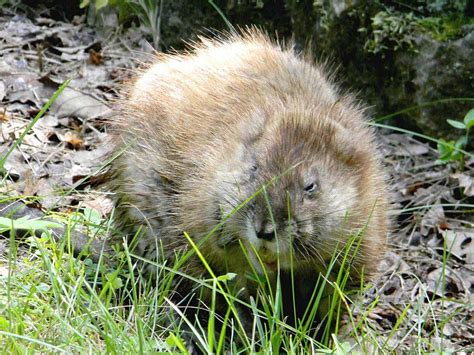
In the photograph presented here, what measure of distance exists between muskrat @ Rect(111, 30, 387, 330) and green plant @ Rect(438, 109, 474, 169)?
3.61ft

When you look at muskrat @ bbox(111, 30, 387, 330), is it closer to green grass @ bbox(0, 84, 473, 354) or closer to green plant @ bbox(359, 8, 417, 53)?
green grass @ bbox(0, 84, 473, 354)

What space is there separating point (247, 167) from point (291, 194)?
0.32 m

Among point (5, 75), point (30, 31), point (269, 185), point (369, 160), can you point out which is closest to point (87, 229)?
point (269, 185)

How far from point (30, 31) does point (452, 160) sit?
360 centimetres

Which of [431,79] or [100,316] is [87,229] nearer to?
[100,316]

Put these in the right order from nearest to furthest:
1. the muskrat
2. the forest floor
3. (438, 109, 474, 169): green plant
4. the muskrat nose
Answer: the muskrat nose, the muskrat, the forest floor, (438, 109, 474, 169): green plant

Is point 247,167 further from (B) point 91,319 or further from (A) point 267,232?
(B) point 91,319

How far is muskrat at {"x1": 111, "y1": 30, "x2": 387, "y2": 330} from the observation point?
3693 millimetres

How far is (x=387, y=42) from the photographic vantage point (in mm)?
5902

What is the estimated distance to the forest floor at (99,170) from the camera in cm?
450

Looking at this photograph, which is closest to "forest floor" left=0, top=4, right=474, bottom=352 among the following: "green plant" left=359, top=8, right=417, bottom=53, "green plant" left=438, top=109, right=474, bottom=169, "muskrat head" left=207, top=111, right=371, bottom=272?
"green plant" left=438, top=109, right=474, bottom=169

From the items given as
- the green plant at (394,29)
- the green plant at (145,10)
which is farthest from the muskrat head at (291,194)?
the green plant at (145,10)

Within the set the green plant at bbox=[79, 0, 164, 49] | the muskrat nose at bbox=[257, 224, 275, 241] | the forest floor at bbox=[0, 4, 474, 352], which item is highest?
the green plant at bbox=[79, 0, 164, 49]

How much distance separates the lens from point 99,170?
4129 mm
